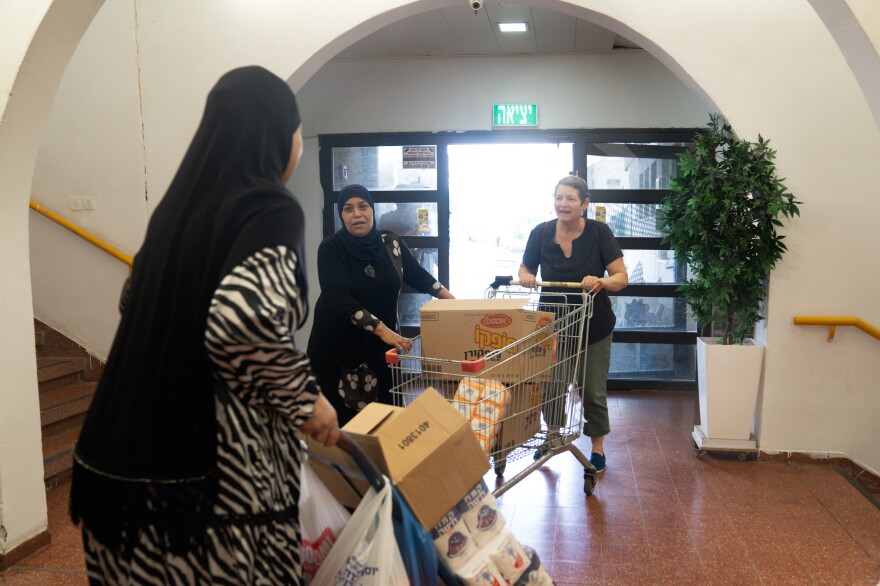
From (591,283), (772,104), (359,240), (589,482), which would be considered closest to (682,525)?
(589,482)

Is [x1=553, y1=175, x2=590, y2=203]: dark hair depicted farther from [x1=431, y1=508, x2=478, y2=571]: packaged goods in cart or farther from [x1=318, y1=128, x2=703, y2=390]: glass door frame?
[x1=318, y1=128, x2=703, y2=390]: glass door frame

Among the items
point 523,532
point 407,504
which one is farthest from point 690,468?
point 407,504

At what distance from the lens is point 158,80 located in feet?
14.0

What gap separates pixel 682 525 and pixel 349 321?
190 cm

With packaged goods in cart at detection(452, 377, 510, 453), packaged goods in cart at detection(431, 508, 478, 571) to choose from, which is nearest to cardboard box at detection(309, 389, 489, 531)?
packaged goods in cart at detection(431, 508, 478, 571)

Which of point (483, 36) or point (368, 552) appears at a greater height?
point (483, 36)

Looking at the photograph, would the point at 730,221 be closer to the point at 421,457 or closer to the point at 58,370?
the point at 421,457

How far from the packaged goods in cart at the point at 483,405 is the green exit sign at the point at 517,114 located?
4.17 metres

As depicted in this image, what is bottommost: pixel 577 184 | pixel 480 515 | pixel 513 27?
pixel 480 515

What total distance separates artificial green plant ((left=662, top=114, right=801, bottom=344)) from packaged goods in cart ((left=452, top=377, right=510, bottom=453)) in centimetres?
192

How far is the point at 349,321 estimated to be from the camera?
3.36 m

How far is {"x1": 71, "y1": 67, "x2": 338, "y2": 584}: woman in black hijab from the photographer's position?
143 centimetres

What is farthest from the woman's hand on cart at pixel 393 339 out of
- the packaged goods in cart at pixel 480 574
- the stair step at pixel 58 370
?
the stair step at pixel 58 370

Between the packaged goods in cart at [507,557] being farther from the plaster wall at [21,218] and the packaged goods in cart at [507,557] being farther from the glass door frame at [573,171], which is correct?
the glass door frame at [573,171]
